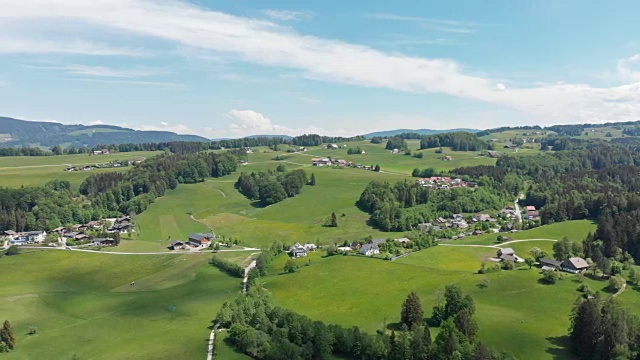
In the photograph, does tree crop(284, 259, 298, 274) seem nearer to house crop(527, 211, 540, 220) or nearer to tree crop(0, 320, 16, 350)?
tree crop(0, 320, 16, 350)

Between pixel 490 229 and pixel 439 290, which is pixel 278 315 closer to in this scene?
pixel 439 290

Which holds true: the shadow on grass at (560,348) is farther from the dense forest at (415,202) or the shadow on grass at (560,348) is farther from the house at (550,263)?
the dense forest at (415,202)

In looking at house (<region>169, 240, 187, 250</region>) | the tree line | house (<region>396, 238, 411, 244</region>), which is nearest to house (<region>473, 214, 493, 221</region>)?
house (<region>396, 238, 411, 244</region>)

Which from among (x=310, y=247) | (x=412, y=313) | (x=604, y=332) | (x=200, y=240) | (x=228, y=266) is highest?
(x=604, y=332)

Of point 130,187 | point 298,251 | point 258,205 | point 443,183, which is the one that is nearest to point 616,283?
point 298,251

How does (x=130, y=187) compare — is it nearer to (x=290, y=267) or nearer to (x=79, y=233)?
(x=79, y=233)
